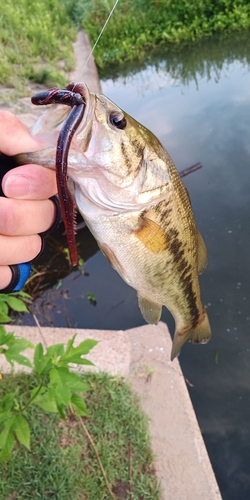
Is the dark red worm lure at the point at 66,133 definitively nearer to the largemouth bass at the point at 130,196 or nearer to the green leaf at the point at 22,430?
the largemouth bass at the point at 130,196

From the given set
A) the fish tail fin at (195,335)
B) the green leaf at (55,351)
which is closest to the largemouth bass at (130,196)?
the fish tail fin at (195,335)

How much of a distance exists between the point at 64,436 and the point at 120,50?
475 inches

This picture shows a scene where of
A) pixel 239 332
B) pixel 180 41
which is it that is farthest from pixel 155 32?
pixel 239 332

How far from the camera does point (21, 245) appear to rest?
1.36 metres

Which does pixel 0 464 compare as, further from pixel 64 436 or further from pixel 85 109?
pixel 85 109

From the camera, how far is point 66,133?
112 centimetres

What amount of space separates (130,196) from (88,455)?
216 centimetres

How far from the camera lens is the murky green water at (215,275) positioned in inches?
157

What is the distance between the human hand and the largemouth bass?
43 millimetres

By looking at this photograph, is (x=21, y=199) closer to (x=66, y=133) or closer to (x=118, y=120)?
(x=66, y=133)

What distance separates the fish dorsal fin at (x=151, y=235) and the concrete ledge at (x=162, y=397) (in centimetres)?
196

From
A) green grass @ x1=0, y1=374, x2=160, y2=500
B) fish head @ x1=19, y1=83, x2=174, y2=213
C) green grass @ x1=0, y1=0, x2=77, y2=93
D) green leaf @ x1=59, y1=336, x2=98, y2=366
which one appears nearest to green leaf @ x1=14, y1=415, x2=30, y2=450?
green leaf @ x1=59, y1=336, x2=98, y2=366

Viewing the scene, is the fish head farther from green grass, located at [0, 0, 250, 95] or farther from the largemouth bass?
green grass, located at [0, 0, 250, 95]

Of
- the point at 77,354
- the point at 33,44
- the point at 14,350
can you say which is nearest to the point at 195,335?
the point at 77,354
